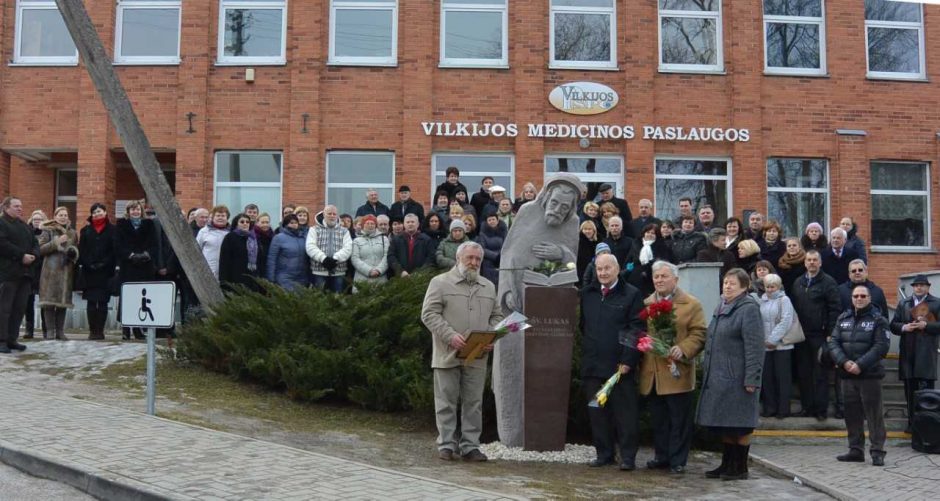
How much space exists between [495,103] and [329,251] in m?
7.40

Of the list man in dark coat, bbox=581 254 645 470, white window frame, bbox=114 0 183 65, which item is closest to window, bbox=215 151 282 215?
white window frame, bbox=114 0 183 65

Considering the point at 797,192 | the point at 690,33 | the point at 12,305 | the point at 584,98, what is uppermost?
the point at 690,33

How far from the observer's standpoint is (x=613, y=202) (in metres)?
13.3

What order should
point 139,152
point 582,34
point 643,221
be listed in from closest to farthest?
point 139,152
point 643,221
point 582,34

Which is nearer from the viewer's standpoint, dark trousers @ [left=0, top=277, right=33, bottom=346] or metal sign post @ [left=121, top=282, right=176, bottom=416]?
metal sign post @ [left=121, top=282, right=176, bottom=416]

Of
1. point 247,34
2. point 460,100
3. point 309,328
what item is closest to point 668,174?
point 460,100

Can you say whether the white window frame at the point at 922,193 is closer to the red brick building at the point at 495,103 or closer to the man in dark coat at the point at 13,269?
the red brick building at the point at 495,103

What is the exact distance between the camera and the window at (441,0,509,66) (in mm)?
19266

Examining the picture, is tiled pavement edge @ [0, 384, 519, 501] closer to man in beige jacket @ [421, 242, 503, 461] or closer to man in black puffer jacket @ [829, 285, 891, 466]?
man in beige jacket @ [421, 242, 503, 461]

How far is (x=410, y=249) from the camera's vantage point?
12547mm

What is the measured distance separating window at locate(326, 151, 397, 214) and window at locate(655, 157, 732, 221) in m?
5.42

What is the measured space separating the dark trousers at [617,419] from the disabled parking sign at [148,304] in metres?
3.82

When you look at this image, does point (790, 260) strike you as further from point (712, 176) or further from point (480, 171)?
point (480, 171)

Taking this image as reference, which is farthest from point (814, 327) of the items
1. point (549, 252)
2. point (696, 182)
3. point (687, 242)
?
point (696, 182)
